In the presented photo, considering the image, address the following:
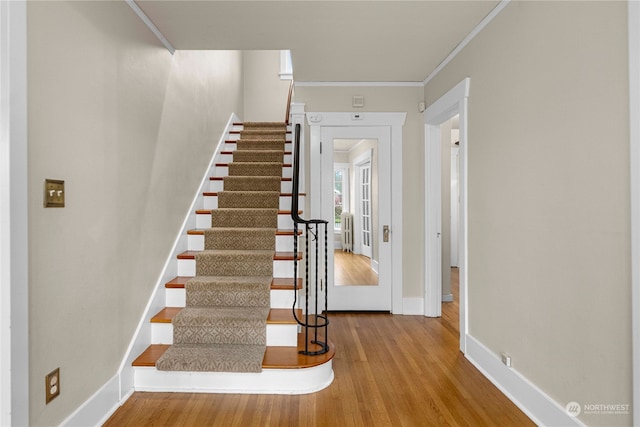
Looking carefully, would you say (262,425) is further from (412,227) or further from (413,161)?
(413,161)

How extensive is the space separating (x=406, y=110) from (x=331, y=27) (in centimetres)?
149

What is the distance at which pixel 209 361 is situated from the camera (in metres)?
2.28

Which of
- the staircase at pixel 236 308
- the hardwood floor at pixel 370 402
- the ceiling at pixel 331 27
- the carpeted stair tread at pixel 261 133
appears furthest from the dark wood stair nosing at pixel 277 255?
the carpeted stair tread at pixel 261 133

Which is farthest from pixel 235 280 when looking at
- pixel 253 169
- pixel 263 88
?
pixel 263 88

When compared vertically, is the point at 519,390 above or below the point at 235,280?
below

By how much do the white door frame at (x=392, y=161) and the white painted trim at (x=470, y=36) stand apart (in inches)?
22.2

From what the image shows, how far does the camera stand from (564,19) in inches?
70.6

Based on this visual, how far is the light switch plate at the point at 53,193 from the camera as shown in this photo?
156cm

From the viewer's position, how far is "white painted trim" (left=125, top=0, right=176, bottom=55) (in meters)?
2.30

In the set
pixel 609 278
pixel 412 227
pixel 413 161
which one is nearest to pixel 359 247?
pixel 412 227

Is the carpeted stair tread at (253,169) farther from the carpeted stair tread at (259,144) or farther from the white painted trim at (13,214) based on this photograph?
the white painted trim at (13,214)

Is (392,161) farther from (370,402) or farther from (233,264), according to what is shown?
(370,402)

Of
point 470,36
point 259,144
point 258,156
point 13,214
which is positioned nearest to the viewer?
point 13,214

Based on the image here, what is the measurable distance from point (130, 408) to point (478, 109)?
9.43ft
